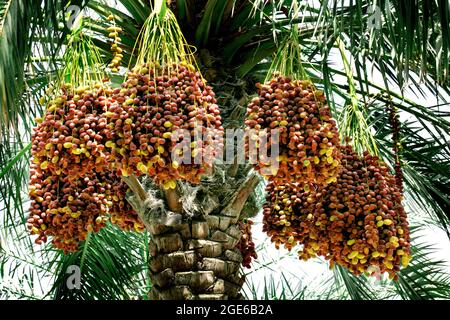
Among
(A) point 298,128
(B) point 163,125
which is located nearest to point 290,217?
(A) point 298,128

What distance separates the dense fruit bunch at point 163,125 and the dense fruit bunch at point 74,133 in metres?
0.07

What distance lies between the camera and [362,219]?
10.1ft

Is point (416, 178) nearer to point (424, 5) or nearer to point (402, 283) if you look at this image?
point (402, 283)

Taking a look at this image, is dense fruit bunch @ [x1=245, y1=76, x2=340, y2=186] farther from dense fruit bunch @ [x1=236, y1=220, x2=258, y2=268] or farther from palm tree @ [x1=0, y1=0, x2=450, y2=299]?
dense fruit bunch @ [x1=236, y1=220, x2=258, y2=268]

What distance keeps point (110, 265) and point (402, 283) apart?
1.75 m

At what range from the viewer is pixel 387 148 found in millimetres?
4555

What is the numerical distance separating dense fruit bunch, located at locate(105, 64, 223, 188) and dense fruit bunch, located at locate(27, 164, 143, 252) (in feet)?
2.08

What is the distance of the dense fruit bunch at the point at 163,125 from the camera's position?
2637 mm

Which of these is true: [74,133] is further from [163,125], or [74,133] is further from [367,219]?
[367,219]

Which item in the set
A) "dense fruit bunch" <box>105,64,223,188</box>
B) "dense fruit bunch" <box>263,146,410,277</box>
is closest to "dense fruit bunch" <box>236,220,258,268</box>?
"dense fruit bunch" <box>263,146,410,277</box>

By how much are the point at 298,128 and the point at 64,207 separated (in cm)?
106

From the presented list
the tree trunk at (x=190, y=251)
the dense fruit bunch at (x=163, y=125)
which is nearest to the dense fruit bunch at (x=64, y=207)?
the tree trunk at (x=190, y=251)

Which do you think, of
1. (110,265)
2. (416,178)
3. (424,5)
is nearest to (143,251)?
(110,265)

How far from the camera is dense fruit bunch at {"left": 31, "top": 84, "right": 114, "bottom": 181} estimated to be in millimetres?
2764
